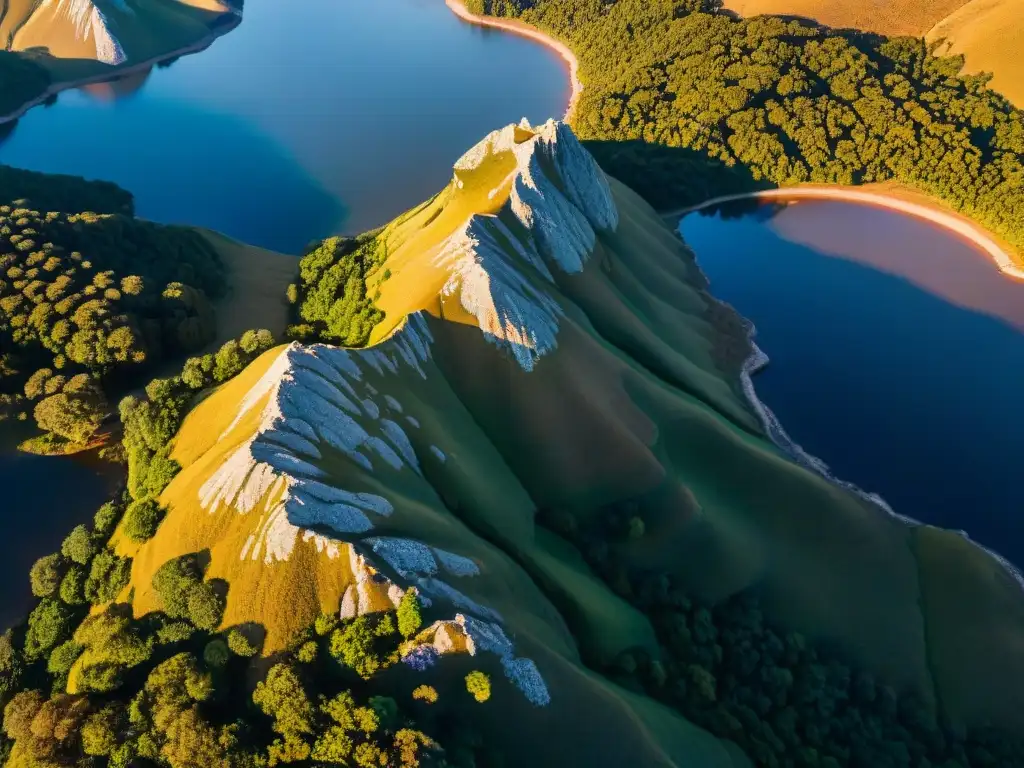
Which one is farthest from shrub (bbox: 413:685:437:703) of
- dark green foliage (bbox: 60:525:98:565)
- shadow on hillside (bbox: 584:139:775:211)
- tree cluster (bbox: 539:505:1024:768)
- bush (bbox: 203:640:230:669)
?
shadow on hillside (bbox: 584:139:775:211)

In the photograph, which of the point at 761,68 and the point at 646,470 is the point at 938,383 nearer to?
the point at 646,470

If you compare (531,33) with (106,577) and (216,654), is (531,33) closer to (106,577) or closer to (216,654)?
(106,577)

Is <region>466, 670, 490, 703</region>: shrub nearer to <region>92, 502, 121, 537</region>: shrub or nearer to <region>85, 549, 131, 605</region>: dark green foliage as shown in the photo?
<region>85, 549, 131, 605</region>: dark green foliage

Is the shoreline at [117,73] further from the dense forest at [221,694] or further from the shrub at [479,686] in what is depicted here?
the shrub at [479,686]

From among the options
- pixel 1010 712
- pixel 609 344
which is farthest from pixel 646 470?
pixel 1010 712

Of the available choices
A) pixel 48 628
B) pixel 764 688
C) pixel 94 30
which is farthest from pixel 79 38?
pixel 764 688

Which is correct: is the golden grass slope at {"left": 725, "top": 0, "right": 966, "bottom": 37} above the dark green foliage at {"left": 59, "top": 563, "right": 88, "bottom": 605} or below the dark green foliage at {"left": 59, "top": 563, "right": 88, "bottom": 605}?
above
